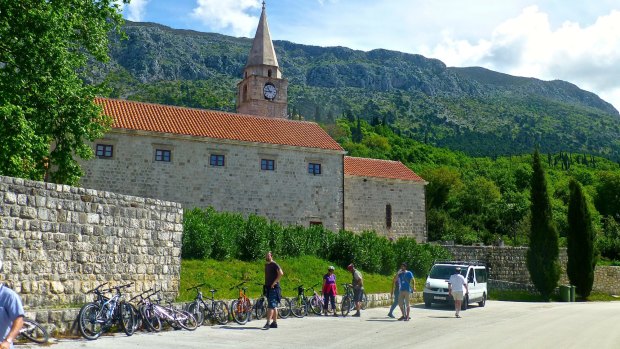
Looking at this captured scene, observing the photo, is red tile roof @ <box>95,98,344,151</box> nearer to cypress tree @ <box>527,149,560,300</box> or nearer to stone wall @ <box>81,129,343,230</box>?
stone wall @ <box>81,129,343,230</box>

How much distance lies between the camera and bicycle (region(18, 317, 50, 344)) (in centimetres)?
937

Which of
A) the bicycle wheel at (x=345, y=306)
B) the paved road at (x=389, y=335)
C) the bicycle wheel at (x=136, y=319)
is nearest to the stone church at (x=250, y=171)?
the bicycle wheel at (x=345, y=306)

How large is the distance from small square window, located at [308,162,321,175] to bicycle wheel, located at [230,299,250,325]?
20073 mm

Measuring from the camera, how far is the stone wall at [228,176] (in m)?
28.7

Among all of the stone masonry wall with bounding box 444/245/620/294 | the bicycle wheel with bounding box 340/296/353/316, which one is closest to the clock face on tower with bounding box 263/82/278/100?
the stone masonry wall with bounding box 444/245/620/294

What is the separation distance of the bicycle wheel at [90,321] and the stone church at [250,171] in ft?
60.6

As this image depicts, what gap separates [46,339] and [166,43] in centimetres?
13482

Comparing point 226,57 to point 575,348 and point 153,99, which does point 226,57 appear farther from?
point 575,348

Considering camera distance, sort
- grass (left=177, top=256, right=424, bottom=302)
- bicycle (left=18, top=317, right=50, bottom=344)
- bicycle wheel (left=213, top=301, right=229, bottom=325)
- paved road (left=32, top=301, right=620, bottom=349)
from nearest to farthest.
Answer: bicycle (left=18, top=317, right=50, bottom=344) → paved road (left=32, top=301, right=620, bottom=349) → bicycle wheel (left=213, top=301, right=229, bottom=325) → grass (left=177, top=256, right=424, bottom=302)

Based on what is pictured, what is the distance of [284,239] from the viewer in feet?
79.5

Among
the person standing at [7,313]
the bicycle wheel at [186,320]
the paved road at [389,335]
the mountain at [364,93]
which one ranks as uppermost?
the mountain at [364,93]

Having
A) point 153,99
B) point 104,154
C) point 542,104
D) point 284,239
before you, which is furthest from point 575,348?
point 542,104

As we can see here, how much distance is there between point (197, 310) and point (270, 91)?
33.4 m

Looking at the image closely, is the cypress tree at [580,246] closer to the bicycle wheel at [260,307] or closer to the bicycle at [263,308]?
the bicycle at [263,308]
